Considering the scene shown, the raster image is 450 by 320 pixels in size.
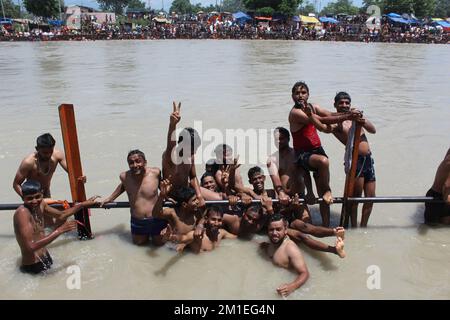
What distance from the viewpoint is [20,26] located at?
5069 cm

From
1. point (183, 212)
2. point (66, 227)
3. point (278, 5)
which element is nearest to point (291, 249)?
point (183, 212)

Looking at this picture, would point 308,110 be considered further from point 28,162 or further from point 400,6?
point 400,6

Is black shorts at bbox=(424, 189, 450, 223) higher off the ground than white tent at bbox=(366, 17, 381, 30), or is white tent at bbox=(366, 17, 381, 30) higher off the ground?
white tent at bbox=(366, 17, 381, 30)

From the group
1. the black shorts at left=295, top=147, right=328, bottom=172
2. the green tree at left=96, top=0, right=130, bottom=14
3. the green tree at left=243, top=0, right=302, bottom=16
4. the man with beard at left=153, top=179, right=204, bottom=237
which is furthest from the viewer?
the green tree at left=96, top=0, right=130, bottom=14

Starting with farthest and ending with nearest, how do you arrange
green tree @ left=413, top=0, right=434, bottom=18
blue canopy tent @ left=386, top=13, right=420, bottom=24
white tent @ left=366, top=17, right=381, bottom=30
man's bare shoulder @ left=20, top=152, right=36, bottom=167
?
green tree @ left=413, top=0, right=434, bottom=18
white tent @ left=366, top=17, right=381, bottom=30
blue canopy tent @ left=386, top=13, right=420, bottom=24
man's bare shoulder @ left=20, top=152, right=36, bottom=167

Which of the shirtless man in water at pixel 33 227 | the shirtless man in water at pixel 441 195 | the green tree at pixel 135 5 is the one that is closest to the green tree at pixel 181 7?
the green tree at pixel 135 5

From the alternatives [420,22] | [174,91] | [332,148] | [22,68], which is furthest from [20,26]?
[332,148]

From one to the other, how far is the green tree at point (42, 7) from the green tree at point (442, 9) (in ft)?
235

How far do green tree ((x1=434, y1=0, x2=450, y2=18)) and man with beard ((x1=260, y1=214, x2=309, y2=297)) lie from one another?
94300 mm

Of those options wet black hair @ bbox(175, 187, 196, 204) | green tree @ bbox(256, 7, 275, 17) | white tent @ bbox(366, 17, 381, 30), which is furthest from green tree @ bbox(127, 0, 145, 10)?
wet black hair @ bbox(175, 187, 196, 204)

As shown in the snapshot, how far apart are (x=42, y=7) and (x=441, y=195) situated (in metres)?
60.2

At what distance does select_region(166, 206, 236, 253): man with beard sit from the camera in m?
4.38

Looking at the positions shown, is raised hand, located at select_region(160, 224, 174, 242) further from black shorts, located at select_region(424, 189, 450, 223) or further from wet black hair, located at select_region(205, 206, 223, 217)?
black shorts, located at select_region(424, 189, 450, 223)

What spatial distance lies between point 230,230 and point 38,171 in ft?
7.68
